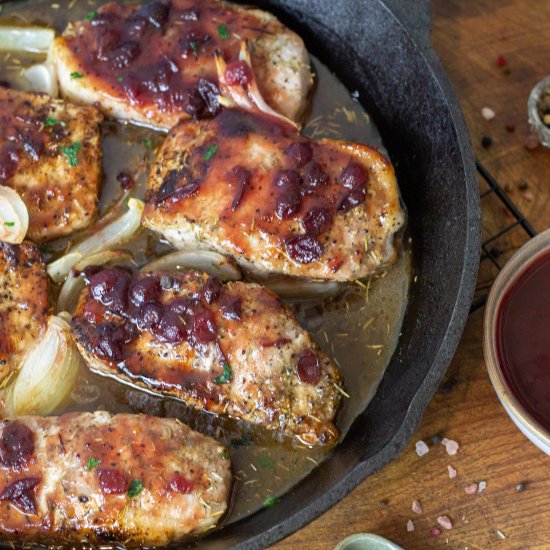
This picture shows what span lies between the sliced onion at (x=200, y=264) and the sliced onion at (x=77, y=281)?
0.19 metres

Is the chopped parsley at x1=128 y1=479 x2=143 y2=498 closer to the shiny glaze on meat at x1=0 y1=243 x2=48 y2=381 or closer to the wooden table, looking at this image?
the wooden table

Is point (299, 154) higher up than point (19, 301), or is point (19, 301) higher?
point (299, 154)

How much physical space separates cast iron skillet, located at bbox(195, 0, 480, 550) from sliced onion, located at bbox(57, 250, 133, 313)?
1.49 metres

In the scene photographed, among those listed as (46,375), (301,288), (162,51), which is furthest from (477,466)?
(162,51)

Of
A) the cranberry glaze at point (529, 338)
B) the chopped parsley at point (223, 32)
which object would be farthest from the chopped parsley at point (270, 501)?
the chopped parsley at point (223, 32)

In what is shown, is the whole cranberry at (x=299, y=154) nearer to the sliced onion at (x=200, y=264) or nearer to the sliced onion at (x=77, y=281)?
the sliced onion at (x=200, y=264)

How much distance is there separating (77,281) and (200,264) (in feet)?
2.24

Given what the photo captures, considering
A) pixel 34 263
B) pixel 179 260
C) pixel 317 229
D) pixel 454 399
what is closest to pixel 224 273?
pixel 179 260

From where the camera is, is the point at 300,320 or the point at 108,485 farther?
the point at 300,320

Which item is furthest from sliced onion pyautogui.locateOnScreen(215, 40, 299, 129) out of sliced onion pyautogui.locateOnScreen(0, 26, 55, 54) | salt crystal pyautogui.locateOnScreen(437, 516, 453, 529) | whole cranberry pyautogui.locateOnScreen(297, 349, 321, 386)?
A: salt crystal pyautogui.locateOnScreen(437, 516, 453, 529)

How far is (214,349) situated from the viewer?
394cm

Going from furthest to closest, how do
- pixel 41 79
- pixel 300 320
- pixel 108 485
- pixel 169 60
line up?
1. pixel 41 79
2. pixel 169 60
3. pixel 300 320
4. pixel 108 485

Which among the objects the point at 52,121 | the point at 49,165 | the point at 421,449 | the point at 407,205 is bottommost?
the point at 421,449

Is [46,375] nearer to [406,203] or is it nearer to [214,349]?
[214,349]
